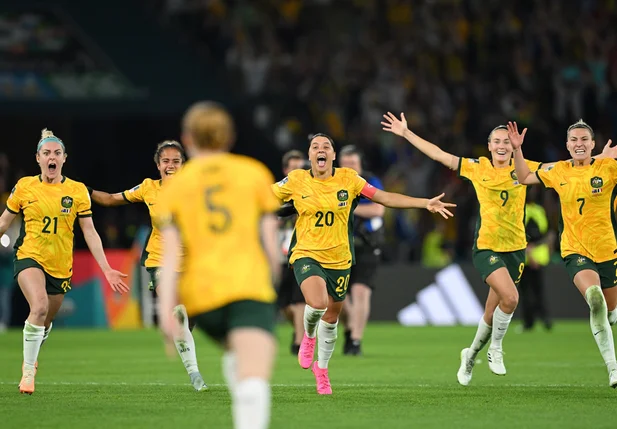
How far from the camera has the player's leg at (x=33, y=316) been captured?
1292 cm

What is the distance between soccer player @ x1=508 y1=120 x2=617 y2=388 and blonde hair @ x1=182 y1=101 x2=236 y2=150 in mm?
5872

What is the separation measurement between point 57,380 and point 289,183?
145 inches

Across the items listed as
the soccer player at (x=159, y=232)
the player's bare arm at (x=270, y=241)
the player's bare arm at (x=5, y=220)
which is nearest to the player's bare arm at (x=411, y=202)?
the soccer player at (x=159, y=232)

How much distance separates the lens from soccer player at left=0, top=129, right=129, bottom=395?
13.0 m

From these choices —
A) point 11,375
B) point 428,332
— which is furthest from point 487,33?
point 11,375

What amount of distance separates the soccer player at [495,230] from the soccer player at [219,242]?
20.4 feet

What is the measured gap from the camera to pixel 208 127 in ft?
24.9

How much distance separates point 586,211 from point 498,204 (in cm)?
111

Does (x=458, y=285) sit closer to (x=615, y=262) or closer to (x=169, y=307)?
(x=615, y=262)

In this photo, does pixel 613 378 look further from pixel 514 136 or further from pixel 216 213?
pixel 216 213

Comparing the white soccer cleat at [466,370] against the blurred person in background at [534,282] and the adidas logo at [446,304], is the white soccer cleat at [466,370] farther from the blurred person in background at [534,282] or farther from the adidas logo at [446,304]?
the adidas logo at [446,304]

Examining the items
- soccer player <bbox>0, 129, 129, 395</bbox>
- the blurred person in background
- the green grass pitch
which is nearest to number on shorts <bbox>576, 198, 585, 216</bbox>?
the green grass pitch

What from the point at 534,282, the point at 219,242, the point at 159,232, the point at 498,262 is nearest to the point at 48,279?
the point at 159,232

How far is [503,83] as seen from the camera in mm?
30406
